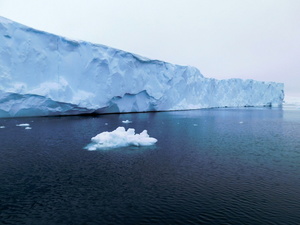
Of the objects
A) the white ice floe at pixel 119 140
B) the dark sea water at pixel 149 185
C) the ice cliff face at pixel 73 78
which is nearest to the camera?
the dark sea water at pixel 149 185

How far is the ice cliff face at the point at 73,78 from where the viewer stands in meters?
23.3

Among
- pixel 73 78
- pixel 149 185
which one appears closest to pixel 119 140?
pixel 149 185

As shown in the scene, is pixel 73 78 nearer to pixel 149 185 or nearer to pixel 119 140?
pixel 119 140

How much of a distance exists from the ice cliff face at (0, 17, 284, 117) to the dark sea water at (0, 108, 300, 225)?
43.8 ft

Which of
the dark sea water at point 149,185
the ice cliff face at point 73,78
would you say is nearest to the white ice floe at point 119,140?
the dark sea water at point 149,185

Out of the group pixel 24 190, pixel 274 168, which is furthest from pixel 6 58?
pixel 274 168

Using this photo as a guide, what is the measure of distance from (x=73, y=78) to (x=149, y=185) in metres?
22.9

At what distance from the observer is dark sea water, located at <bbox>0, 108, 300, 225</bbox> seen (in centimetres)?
525

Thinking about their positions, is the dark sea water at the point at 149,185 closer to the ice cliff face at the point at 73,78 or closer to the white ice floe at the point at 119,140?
the white ice floe at the point at 119,140

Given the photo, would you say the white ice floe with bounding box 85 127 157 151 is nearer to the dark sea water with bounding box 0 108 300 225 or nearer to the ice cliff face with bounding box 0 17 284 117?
the dark sea water with bounding box 0 108 300 225

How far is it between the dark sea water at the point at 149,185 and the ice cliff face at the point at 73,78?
1334 cm

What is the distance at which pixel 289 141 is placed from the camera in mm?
14234

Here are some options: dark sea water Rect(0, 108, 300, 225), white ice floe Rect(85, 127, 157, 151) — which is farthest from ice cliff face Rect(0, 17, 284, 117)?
white ice floe Rect(85, 127, 157, 151)

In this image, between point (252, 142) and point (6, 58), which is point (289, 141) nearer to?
point (252, 142)
